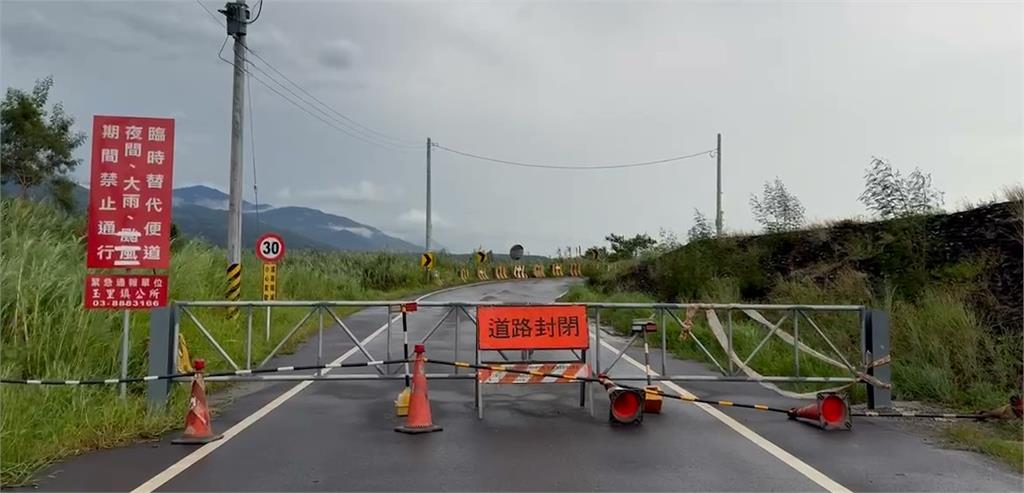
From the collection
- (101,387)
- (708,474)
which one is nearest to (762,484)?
(708,474)

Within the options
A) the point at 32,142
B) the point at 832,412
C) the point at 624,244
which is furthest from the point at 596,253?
the point at 832,412

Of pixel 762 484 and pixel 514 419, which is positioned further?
pixel 514 419

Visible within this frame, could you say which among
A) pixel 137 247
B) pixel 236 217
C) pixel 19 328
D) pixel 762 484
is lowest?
pixel 762 484

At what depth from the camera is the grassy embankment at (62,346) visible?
666 cm

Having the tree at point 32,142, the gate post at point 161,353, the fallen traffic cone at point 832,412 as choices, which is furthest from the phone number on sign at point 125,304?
the tree at point 32,142

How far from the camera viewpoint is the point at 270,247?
58.4 ft

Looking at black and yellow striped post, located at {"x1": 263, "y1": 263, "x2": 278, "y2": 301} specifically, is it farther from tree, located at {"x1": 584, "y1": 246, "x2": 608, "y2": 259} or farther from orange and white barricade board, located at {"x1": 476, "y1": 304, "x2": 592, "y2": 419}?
tree, located at {"x1": 584, "y1": 246, "x2": 608, "y2": 259}

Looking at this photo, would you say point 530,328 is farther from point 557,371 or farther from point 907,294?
point 907,294

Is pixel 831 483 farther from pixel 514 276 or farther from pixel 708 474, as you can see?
pixel 514 276

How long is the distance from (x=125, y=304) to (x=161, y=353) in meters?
0.76

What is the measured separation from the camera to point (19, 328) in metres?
8.88

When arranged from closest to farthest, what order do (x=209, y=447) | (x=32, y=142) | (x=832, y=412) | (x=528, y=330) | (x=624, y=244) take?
1. (x=209, y=447)
2. (x=832, y=412)
3. (x=528, y=330)
4. (x=32, y=142)
5. (x=624, y=244)

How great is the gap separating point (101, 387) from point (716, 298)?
1407cm

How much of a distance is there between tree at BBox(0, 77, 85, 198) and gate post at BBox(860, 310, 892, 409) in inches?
1244
